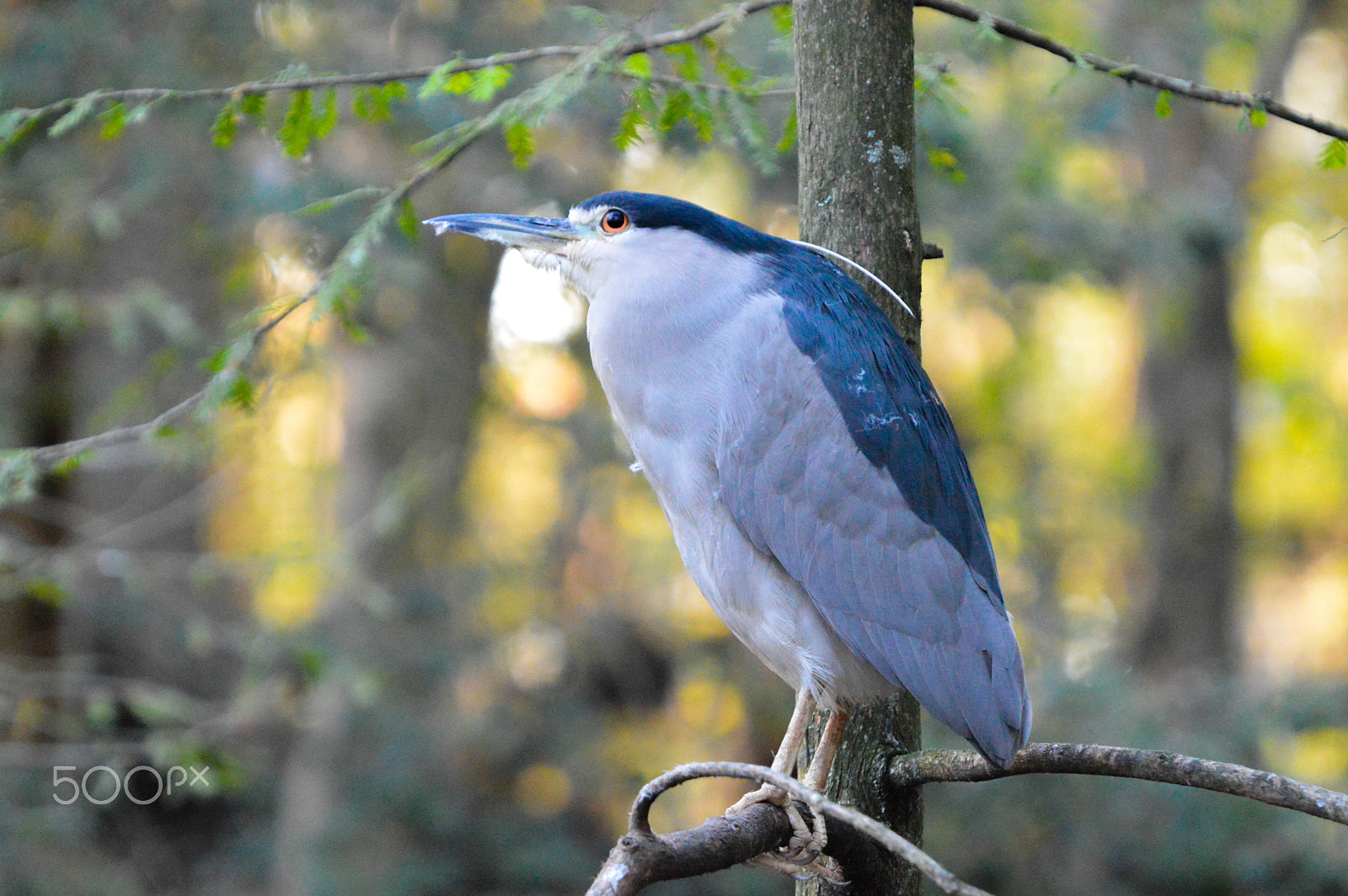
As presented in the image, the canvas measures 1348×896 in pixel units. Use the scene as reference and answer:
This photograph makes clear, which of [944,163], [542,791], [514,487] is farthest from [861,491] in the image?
[514,487]

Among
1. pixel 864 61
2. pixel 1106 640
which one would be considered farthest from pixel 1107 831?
pixel 864 61

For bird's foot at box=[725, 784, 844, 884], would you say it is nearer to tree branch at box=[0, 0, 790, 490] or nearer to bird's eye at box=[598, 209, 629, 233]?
bird's eye at box=[598, 209, 629, 233]

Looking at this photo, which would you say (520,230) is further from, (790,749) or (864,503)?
(790,749)

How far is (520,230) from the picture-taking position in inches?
90.3

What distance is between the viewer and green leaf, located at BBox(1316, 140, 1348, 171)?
206 cm

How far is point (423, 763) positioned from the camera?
6.91 meters

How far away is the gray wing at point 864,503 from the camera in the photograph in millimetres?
2158

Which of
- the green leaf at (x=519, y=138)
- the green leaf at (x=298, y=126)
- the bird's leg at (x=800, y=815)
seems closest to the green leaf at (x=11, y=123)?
the green leaf at (x=298, y=126)

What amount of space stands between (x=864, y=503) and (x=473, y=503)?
6.99 meters

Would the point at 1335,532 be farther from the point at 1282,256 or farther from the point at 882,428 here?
the point at 882,428

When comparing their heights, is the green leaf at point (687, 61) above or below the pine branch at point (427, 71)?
above

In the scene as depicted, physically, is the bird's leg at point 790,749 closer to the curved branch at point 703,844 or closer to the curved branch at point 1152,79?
the curved branch at point 703,844

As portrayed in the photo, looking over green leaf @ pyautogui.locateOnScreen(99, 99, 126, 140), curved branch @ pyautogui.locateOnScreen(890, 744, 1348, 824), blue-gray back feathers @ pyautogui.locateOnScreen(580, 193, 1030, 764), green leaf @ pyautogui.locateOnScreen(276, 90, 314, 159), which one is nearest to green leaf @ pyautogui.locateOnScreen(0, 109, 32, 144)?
green leaf @ pyautogui.locateOnScreen(99, 99, 126, 140)

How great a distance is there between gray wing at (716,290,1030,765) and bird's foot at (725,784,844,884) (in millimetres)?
321
